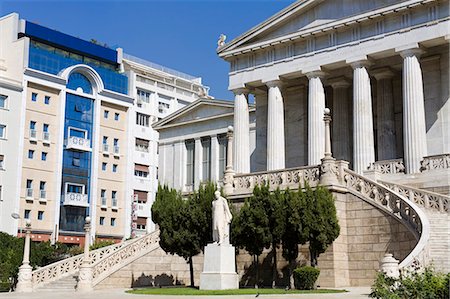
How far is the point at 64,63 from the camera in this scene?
70.2 metres

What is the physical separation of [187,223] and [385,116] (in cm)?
1669

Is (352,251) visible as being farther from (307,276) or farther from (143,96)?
(143,96)

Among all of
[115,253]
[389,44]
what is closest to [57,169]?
[115,253]

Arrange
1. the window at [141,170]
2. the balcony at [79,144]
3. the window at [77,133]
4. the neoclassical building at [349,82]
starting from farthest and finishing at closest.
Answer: the window at [141,170], the window at [77,133], the balcony at [79,144], the neoclassical building at [349,82]

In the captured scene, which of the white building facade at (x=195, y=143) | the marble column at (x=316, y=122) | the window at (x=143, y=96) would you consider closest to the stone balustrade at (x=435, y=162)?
the marble column at (x=316, y=122)

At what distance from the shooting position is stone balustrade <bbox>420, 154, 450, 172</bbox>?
31.6 metres

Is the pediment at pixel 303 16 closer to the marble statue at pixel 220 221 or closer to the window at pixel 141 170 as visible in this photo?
the marble statue at pixel 220 221

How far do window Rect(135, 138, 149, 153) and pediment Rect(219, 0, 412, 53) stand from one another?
3956 centimetres

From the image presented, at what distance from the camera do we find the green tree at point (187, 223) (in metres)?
30.3

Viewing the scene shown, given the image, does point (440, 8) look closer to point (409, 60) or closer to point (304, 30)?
point (409, 60)

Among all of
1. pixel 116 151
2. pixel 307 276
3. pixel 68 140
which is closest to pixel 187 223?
pixel 307 276

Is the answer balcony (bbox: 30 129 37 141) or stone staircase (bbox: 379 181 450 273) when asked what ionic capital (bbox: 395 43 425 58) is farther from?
balcony (bbox: 30 129 37 141)

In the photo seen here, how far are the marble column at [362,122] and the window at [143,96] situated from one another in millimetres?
51092

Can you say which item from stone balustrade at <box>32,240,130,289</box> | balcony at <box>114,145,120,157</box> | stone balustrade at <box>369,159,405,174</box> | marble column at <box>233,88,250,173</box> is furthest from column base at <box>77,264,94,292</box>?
balcony at <box>114,145,120,157</box>
